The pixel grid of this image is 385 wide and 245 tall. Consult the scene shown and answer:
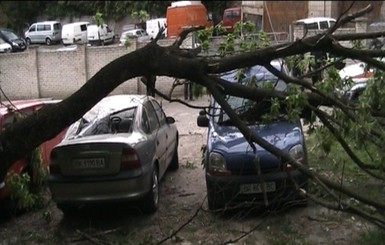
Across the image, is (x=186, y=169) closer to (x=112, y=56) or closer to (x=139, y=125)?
(x=139, y=125)

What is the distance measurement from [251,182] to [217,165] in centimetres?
45

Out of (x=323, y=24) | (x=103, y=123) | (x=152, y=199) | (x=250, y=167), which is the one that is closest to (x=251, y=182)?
(x=250, y=167)

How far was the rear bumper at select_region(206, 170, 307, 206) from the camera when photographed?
627 cm

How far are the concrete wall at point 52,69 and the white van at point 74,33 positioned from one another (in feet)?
36.7

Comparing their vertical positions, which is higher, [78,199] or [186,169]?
[78,199]

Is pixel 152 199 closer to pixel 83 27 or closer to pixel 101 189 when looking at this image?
pixel 101 189

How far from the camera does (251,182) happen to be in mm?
6344

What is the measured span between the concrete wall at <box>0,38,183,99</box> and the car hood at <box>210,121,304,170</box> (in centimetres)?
1484

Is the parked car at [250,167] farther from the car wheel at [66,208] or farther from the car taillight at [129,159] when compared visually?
the car wheel at [66,208]

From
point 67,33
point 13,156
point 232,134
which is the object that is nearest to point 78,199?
point 13,156

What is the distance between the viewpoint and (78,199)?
21.2 ft

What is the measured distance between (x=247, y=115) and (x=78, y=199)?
2.18m

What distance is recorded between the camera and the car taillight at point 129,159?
21.1ft

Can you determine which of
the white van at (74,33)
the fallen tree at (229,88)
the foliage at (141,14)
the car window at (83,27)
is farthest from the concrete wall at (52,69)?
the fallen tree at (229,88)
